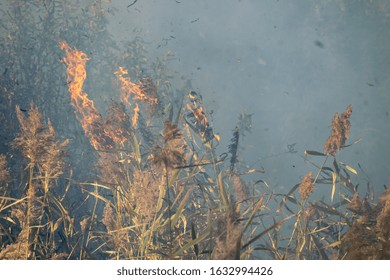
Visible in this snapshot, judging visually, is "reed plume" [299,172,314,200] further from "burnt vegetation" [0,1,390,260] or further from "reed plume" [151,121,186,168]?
"reed plume" [151,121,186,168]

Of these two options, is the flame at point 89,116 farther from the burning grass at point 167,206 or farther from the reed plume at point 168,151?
the reed plume at point 168,151

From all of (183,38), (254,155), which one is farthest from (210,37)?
(254,155)

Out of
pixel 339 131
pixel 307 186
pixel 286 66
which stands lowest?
pixel 286 66

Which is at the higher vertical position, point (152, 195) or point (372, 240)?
point (372, 240)

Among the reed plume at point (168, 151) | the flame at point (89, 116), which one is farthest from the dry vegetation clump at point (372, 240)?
the flame at point (89, 116)

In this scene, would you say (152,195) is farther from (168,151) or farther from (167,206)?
(168,151)

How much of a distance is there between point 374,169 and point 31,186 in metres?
13.9

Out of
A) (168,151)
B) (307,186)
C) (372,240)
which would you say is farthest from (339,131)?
(168,151)

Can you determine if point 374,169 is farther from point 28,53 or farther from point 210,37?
point 28,53

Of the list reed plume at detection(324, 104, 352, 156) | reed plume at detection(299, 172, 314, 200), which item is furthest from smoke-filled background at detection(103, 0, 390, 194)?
reed plume at detection(299, 172, 314, 200)

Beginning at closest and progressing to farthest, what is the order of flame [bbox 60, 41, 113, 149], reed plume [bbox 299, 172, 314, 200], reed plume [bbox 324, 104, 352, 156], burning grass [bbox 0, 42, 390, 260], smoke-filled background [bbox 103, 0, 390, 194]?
burning grass [bbox 0, 42, 390, 260] < reed plume [bbox 299, 172, 314, 200] < reed plume [bbox 324, 104, 352, 156] < flame [bbox 60, 41, 113, 149] < smoke-filled background [bbox 103, 0, 390, 194]

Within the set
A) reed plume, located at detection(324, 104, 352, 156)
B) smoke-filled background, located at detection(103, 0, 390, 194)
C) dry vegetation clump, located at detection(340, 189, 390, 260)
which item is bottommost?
smoke-filled background, located at detection(103, 0, 390, 194)

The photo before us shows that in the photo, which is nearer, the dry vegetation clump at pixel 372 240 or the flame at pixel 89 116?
the dry vegetation clump at pixel 372 240

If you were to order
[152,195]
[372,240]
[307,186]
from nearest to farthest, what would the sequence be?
[372,240] < [307,186] < [152,195]
